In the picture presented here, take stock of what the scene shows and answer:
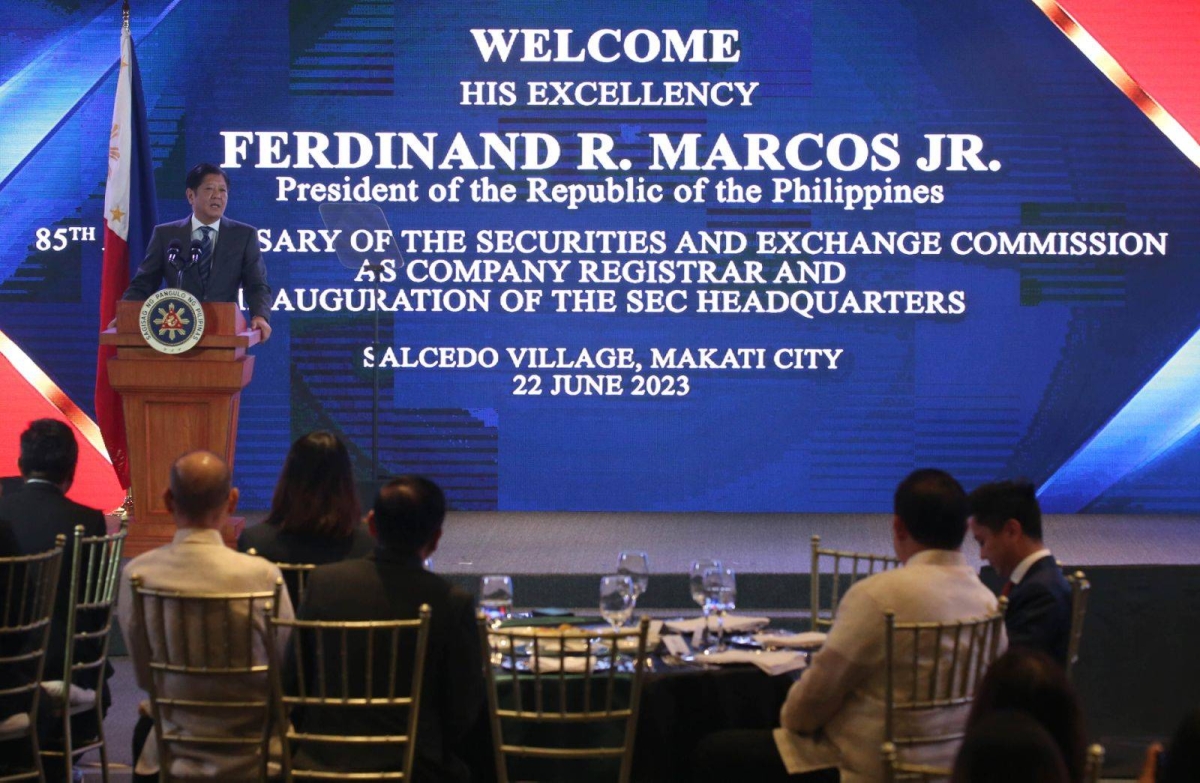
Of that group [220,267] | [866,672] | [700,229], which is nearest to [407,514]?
[866,672]

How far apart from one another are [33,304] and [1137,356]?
19.4 ft

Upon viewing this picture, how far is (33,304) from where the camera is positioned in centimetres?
811

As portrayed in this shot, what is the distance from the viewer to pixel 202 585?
10.8 ft

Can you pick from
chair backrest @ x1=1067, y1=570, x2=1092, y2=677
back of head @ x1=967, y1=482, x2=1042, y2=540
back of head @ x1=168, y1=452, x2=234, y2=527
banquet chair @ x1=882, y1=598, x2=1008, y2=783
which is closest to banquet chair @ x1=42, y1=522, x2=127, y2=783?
back of head @ x1=168, y1=452, x2=234, y2=527

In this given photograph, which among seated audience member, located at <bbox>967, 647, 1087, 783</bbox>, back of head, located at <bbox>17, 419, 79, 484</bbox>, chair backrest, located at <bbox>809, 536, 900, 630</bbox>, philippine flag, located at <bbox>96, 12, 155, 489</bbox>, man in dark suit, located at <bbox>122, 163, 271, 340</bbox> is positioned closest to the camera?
seated audience member, located at <bbox>967, 647, 1087, 783</bbox>

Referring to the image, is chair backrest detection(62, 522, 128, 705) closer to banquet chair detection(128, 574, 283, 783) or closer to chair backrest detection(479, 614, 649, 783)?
banquet chair detection(128, 574, 283, 783)

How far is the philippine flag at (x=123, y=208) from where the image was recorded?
7.26 metres

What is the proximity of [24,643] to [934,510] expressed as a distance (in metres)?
2.22

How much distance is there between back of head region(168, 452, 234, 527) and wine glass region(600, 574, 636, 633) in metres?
0.90

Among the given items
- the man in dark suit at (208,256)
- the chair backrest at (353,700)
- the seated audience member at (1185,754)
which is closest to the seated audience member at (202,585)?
the chair backrest at (353,700)

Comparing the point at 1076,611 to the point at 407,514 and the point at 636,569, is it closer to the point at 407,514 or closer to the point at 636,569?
the point at 636,569

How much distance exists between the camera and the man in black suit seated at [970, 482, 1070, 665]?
358 centimetres

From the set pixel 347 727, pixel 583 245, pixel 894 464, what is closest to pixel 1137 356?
pixel 894 464

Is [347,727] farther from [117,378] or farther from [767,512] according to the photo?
[767,512]
